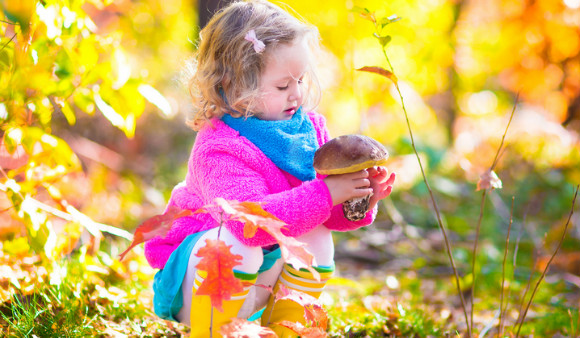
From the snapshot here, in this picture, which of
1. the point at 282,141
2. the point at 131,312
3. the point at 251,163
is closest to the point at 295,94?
the point at 282,141

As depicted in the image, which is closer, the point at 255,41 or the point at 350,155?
the point at 350,155

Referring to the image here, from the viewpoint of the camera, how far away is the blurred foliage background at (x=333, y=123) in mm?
1764

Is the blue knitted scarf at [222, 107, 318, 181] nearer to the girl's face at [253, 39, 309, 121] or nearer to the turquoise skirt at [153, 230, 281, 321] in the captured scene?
the girl's face at [253, 39, 309, 121]

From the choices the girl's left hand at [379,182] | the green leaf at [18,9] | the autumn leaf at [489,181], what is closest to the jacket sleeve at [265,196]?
the girl's left hand at [379,182]

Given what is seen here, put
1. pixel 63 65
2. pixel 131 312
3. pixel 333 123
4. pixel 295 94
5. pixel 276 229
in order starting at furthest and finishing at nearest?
pixel 333 123, pixel 131 312, pixel 63 65, pixel 295 94, pixel 276 229

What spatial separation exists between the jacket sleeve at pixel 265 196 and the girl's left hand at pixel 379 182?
219mm

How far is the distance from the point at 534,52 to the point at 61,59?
17.6ft

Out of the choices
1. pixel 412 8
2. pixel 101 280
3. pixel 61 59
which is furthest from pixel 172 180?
pixel 61 59

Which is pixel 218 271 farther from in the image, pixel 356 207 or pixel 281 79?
pixel 281 79

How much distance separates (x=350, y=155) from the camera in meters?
1.37

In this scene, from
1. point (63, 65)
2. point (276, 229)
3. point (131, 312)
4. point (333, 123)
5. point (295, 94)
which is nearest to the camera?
point (276, 229)

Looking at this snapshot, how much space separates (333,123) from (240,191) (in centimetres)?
546

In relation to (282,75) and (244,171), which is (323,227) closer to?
(244,171)

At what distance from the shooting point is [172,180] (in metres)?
5.57
